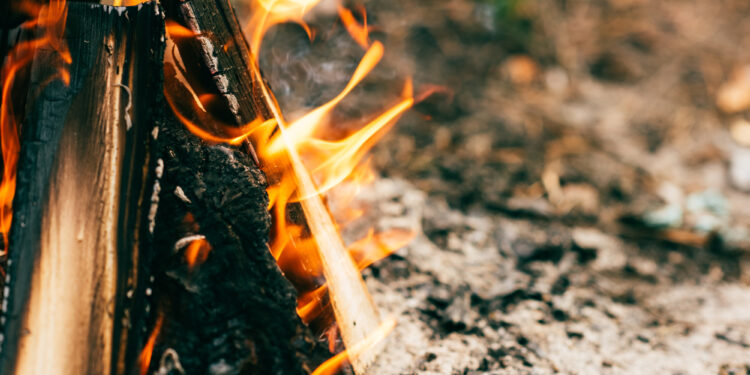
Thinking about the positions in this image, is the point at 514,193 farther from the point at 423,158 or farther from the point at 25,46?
the point at 25,46

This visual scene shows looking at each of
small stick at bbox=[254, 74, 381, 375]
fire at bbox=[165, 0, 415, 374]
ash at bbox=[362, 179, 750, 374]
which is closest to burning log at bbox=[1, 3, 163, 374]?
fire at bbox=[165, 0, 415, 374]

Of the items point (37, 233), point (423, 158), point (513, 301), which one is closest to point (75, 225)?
point (37, 233)

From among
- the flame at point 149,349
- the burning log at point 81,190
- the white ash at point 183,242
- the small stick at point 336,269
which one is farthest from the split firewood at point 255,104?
the flame at point 149,349

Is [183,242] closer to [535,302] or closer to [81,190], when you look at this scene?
[81,190]

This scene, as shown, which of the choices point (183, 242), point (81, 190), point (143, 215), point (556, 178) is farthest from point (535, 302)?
point (81, 190)

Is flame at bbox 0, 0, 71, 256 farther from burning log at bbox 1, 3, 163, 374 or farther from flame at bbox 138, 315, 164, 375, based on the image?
flame at bbox 138, 315, 164, 375

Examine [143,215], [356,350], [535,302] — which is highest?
[143,215]
